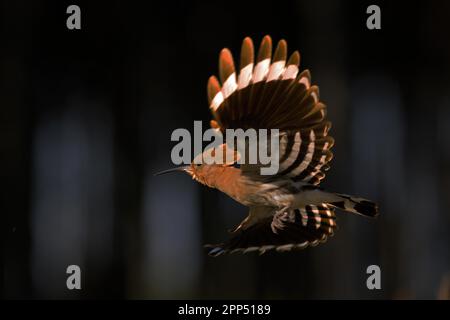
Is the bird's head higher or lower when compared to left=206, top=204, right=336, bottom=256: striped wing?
higher

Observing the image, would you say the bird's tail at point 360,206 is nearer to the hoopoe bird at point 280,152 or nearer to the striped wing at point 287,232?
the hoopoe bird at point 280,152

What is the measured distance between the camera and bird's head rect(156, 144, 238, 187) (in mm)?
1729

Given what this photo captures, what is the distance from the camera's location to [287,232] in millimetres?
1909

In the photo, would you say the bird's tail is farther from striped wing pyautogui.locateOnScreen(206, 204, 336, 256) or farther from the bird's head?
the bird's head

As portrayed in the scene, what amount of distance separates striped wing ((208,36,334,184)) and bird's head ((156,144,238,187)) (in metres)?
0.09

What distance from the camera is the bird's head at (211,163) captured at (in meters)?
1.73

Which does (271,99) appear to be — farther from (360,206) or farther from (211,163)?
(360,206)

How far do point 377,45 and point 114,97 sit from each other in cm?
152

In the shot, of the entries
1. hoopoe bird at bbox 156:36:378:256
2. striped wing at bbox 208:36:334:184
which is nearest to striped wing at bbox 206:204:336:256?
hoopoe bird at bbox 156:36:378:256

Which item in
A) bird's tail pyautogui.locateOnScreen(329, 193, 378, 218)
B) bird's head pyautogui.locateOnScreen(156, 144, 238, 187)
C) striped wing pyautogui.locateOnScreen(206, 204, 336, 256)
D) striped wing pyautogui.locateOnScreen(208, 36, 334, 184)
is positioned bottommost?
striped wing pyautogui.locateOnScreen(206, 204, 336, 256)

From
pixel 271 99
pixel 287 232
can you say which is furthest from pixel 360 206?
pixel 271 99

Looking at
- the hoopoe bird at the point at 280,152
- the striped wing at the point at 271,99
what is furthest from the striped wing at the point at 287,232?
the striped wing at the point at 271,99
